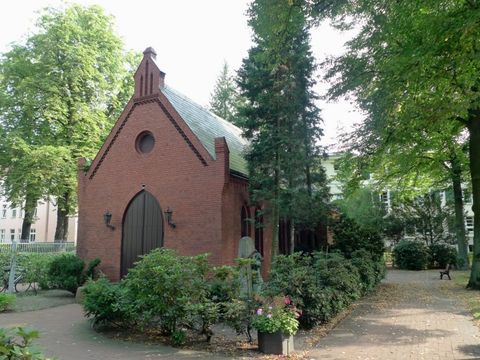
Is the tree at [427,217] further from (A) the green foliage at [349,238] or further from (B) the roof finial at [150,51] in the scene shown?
(B) the roof finial at [150,51]

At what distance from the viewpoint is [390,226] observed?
1288 inches

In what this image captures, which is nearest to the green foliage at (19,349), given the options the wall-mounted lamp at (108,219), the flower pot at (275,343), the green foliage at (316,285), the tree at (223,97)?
the flower pot at (275,343)

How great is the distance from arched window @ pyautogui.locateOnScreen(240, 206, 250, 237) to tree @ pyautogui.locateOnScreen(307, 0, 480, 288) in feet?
18.9

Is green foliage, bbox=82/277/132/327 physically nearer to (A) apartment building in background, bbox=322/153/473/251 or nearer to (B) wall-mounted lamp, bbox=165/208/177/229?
(B) wall-mounted lamp, bbox=165/208/177/229

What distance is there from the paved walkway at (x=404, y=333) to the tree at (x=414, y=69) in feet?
18.3

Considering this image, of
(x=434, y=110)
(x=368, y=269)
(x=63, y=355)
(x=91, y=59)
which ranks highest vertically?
(x=91, y=59)

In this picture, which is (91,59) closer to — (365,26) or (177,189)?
(177,189)

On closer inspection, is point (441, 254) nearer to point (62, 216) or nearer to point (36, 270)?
point (36, 270)

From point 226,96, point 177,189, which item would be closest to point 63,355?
point 177,189

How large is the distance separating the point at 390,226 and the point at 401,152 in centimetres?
1606

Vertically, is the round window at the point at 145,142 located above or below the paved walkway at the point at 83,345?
above

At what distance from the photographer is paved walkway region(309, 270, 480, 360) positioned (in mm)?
7676

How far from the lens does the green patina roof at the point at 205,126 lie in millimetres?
17266

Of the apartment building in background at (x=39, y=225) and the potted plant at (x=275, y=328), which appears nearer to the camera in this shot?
the potted plant at (x=275, y=328)
